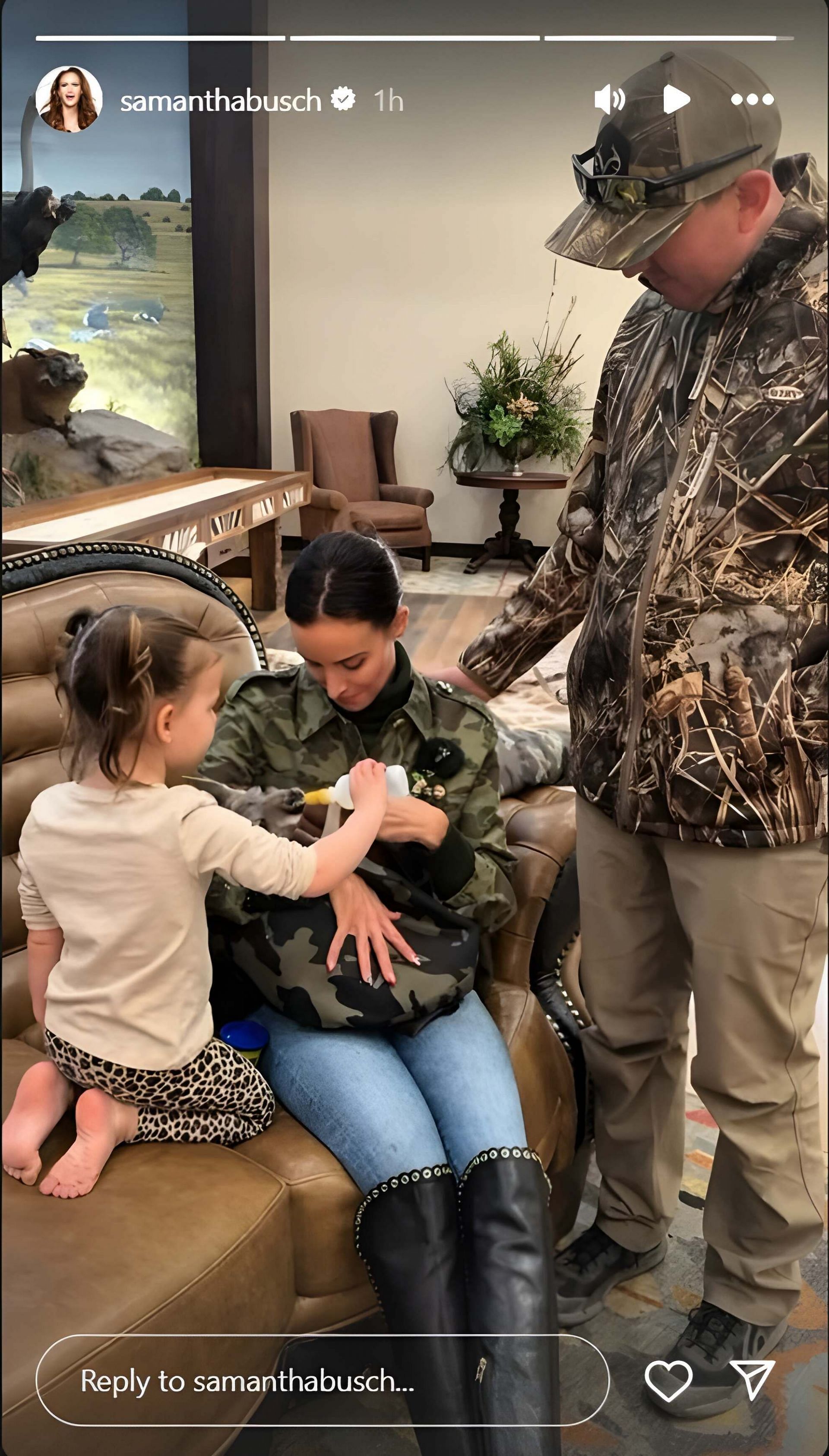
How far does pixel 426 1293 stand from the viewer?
41.8 inches

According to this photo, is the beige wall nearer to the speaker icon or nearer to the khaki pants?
the speaker icon

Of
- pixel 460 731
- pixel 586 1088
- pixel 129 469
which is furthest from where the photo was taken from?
pixel 586 1088

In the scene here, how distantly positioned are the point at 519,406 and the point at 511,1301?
891 mm

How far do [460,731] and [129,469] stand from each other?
45 cm

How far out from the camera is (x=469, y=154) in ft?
3.47

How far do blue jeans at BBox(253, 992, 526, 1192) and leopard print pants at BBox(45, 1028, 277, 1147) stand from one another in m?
0.05

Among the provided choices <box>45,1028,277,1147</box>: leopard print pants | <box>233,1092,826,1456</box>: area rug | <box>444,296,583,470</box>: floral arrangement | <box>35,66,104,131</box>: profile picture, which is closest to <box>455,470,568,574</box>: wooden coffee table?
<box>444,296,583,470</box>: floral arrangement

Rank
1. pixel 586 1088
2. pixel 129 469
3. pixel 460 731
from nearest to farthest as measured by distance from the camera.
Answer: pixel 129 469
pixel 460 731
pixel 586 1088

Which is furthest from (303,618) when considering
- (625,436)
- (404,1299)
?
(404,1299)

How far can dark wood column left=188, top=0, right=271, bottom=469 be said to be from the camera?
3.29 ft

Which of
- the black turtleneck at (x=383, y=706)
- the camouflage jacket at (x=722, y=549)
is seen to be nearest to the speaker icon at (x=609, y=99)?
the camouflage jacket at (x=722, y=549)

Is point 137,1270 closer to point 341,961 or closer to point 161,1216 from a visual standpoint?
point 161,1216

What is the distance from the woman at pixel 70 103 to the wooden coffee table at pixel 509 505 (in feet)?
1.57

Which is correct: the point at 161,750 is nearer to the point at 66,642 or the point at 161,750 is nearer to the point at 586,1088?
the point at 66,642
